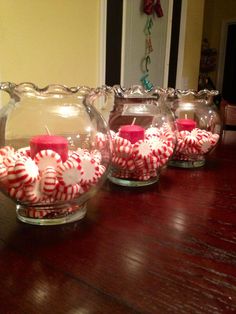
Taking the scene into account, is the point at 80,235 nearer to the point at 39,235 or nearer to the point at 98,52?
the point at 39,235

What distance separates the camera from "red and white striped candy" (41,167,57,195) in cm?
44

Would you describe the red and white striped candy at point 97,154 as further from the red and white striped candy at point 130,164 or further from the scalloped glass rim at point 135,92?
the scalloped glass rim at point 135,92

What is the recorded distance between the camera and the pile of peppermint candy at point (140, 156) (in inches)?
25.2

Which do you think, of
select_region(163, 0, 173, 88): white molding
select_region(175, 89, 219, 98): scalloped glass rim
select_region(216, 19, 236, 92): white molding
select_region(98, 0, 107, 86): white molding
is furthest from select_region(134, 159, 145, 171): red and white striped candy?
select_region(216, 19, 236, 92): white molding

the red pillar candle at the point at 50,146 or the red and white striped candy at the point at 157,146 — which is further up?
the red pillar candle at the point at 50,146

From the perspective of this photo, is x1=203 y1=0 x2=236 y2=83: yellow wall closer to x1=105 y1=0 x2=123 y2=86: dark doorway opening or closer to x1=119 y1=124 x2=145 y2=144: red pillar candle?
x1=105 y1=0 x2=123 y2=86: dark doorway opening

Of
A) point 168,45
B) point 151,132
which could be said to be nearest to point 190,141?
point 151,132

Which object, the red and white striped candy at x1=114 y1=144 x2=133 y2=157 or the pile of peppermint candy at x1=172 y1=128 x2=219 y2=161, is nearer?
the red and white striped candy at x1=114 y1=144 x2=133 y2=157

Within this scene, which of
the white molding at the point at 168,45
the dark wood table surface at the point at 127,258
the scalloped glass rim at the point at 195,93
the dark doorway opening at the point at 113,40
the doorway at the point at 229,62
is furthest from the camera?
the doorway at the point at 229,62

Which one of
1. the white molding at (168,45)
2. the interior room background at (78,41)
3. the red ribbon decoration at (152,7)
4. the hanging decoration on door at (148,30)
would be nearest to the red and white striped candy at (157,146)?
the interior room background at (78,41)

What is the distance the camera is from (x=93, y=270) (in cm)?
37

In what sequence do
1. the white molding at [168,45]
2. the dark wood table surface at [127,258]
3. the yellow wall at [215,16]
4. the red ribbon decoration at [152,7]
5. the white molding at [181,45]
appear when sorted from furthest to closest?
1. the yellow wall at [215,16]
2. the white molding at [181,45]
3. the white molding at [168,45]
4. the red ribbon decoration at [152,7]
5. the dark wood table surface at [127,258]

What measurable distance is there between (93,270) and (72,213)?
6.0 inches

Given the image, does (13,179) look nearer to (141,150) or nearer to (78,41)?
(141,150)
